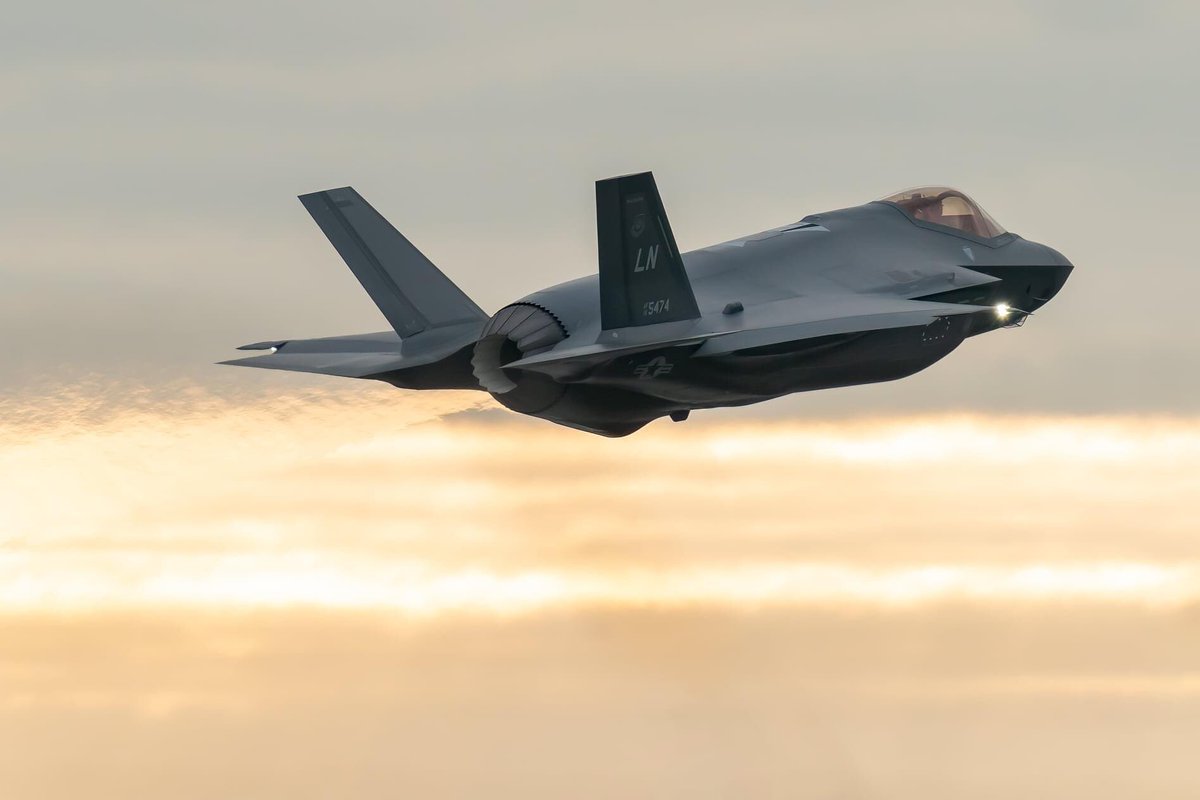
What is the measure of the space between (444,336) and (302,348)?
3.38 meters

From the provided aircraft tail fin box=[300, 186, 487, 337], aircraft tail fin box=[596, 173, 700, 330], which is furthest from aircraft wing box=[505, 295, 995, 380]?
aircraft tail fin box=[300, 186, 487, 337]

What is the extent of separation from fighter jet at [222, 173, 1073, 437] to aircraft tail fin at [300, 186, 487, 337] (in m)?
0.03

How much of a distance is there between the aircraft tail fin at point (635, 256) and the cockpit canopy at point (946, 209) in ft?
33.0

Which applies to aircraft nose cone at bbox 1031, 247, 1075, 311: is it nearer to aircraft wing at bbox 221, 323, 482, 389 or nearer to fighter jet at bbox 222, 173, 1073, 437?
fighter jet at bbox 222, 173, 1073, 437

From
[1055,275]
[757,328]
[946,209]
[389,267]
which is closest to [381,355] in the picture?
[389,267]

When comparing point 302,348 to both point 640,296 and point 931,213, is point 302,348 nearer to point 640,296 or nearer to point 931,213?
point 640,296

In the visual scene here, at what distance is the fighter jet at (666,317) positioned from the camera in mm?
37500

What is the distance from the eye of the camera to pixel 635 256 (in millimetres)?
37469

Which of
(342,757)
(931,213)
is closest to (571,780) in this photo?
(342,757)

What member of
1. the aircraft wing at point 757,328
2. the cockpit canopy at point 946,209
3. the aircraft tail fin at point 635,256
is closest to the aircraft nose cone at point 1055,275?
the cockpit canopy at point 946,209

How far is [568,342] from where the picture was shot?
38.1 meters

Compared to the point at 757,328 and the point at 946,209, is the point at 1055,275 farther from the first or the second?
the point at 757,328

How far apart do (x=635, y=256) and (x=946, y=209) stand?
11.8m

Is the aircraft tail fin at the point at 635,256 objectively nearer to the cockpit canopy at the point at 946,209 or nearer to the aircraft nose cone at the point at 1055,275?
the cockpit canopy at the point at 946,209
